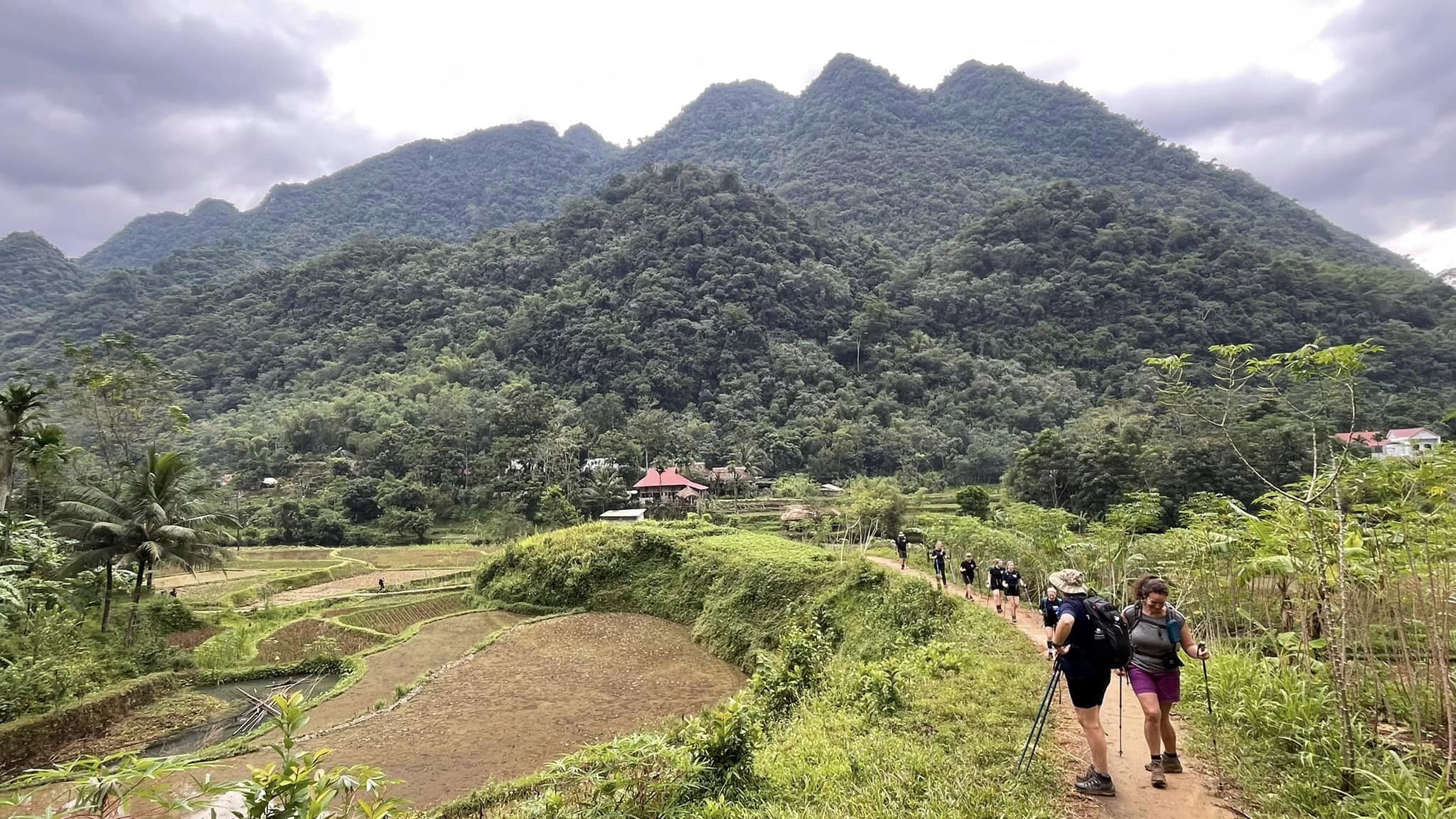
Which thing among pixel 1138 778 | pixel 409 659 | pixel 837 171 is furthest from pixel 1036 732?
pixel 837 171

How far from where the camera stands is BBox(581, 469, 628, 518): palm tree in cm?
4203

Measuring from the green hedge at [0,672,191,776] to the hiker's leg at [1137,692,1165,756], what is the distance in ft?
50.4

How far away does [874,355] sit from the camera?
72125mm

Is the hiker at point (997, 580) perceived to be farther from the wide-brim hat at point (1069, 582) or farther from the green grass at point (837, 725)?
the wide-brim hat at point (1069, 582)

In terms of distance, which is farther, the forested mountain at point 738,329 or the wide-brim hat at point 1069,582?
the forested mountain at point 738,329

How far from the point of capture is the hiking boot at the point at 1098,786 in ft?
15.5

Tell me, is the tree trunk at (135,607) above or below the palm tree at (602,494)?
above

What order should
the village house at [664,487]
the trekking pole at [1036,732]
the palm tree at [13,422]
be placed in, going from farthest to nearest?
the village house at [664,487] → the palm tree at [13,422] → the trekking pole at [1036,732]

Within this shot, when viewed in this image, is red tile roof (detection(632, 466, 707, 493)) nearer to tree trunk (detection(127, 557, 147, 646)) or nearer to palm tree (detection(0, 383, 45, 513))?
tree trunk (detection(127, 557, 147, 646))

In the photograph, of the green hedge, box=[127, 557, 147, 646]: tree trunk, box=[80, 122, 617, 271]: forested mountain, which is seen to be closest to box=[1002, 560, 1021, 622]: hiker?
the green hedge

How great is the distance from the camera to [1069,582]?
500cm

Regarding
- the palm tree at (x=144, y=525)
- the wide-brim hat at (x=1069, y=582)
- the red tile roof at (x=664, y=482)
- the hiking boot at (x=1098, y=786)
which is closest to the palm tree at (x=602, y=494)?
the red tile roof at (x=664, y=482)

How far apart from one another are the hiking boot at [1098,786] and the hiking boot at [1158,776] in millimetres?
355

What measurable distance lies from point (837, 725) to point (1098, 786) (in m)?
3.17
